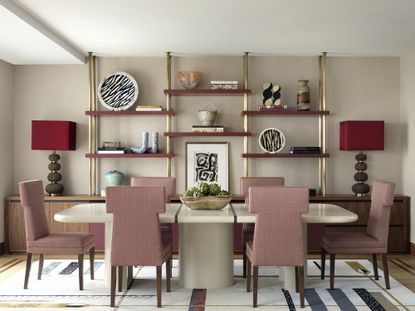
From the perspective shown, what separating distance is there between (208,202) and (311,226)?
6.91ft

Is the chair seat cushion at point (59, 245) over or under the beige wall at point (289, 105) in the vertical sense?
under

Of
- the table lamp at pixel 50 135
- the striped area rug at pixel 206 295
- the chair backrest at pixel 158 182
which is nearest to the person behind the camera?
the striped area rug at pixel 206 295

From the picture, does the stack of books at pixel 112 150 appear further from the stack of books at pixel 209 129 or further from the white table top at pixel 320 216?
the white table top at pixel 320 216

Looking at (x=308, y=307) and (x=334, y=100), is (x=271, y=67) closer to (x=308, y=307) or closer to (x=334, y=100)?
(x=334, y=100)

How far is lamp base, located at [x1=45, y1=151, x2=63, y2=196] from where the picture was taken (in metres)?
6.74

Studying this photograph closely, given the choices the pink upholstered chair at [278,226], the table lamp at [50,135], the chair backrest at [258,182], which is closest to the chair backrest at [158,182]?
the chair backrest at [258,182]

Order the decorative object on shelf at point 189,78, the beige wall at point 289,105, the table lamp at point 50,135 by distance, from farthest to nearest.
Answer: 1. the beige wall at point 289,105
2. the decorative object on shelf at point 189,78
3. the table lamp at point 50,135

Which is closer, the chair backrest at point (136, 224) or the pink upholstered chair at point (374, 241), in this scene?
the chair backrest at point (136, 224)

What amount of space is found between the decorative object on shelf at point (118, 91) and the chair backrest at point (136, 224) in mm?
2815

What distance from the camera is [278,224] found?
4.23m

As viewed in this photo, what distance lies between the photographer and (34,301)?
4.49m

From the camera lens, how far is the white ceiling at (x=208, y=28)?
4.64 m

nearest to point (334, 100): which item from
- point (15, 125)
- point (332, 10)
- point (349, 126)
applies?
point (349, 126)

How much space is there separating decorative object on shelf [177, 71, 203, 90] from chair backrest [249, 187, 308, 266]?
287 cm
